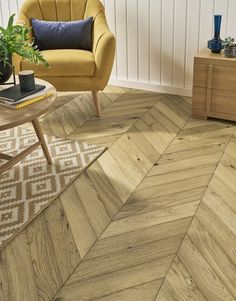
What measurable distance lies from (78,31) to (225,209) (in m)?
1.80

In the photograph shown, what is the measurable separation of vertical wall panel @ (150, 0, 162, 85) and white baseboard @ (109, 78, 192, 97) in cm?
5

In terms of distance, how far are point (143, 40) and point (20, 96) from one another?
1658 mm

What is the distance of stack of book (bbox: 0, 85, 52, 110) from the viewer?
206 cm

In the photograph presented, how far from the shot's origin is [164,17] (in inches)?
129

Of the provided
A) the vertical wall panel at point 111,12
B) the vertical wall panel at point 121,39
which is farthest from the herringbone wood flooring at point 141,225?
the vertical wall panel at point 111,12

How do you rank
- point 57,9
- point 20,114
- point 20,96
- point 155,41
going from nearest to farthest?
point 20,114, point 20,96, point 57,9, point 155,41

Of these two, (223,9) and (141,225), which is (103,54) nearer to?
(223,9)

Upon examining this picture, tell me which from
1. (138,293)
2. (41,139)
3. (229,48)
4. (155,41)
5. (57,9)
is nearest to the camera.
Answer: (138,293)

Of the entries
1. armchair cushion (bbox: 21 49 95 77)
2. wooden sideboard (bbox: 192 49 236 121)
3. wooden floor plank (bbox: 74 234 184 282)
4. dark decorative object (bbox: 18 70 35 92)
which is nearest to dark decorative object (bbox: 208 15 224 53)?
wooden sideboard (bbox: 192 49 236 121)

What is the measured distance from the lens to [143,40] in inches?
136

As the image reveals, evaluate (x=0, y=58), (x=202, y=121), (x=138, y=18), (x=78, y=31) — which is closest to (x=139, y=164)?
(x=202, y=121)

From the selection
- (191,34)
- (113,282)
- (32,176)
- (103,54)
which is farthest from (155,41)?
(113,282)

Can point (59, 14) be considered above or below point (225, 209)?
above

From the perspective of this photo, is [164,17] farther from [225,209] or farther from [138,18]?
[225,209]
